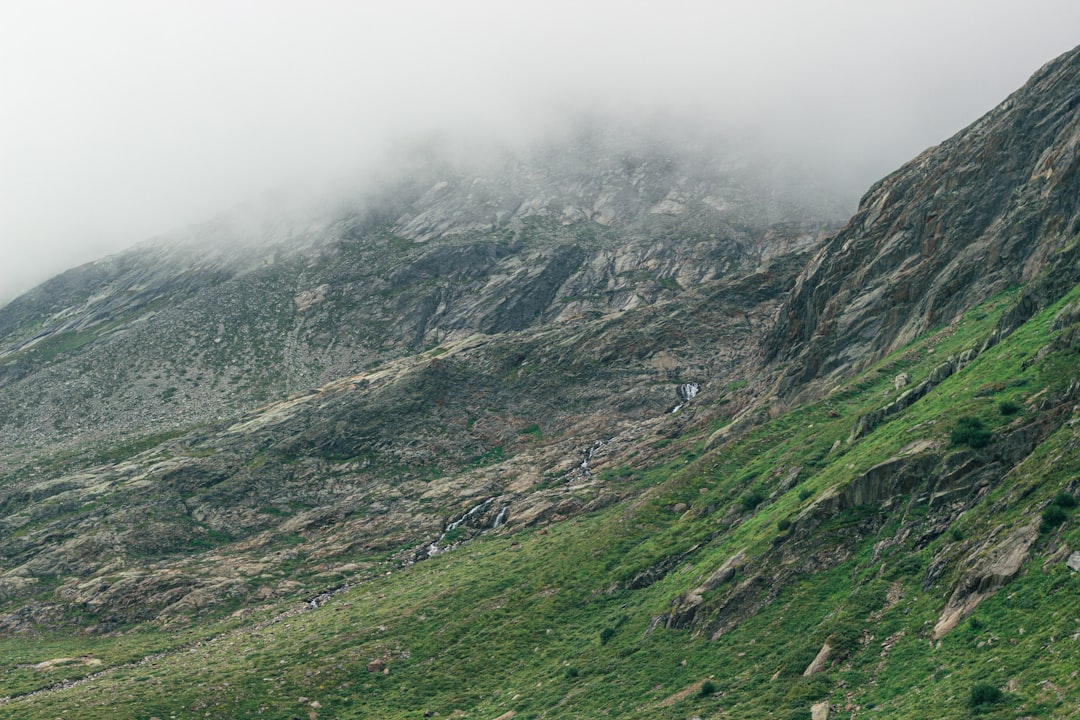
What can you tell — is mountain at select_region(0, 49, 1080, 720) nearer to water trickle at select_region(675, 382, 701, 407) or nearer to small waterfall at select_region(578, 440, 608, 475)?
small waterfall at select_region(578, 440, 608, 475)

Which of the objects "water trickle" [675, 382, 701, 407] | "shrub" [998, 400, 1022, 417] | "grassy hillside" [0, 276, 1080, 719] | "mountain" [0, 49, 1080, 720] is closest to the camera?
"grassy hillside" [0, 276, 1080, 719]

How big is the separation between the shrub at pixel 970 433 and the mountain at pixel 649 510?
0.18m

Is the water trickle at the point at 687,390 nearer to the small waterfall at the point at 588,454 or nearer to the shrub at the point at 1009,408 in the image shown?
the small waterfall at the point at 588,454

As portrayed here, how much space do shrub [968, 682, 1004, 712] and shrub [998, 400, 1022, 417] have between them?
2014 cm

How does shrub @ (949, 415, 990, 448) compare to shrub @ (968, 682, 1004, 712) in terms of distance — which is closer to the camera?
shrub @ (968, 682, 1004, 712)

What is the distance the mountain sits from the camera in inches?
1177

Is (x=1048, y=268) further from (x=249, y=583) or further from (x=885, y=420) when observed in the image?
(x=249, y=583)

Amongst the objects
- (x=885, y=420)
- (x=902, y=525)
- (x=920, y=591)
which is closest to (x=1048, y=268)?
(x=885, y=420)

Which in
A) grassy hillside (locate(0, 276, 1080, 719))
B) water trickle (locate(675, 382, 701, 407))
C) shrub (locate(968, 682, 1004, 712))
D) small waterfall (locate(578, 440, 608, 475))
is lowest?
water trickle (locate(675, 382, 701, 407))

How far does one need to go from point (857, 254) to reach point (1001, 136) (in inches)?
809

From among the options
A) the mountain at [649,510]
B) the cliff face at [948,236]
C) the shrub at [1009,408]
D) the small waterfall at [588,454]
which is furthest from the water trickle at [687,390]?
the shrub at [1009,408]

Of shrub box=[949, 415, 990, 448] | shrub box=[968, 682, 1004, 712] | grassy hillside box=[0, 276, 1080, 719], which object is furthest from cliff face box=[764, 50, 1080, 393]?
shrub box=[968, 682, 1004, 712]

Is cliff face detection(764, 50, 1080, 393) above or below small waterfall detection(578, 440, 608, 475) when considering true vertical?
above

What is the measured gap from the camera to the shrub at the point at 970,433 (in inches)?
1383
